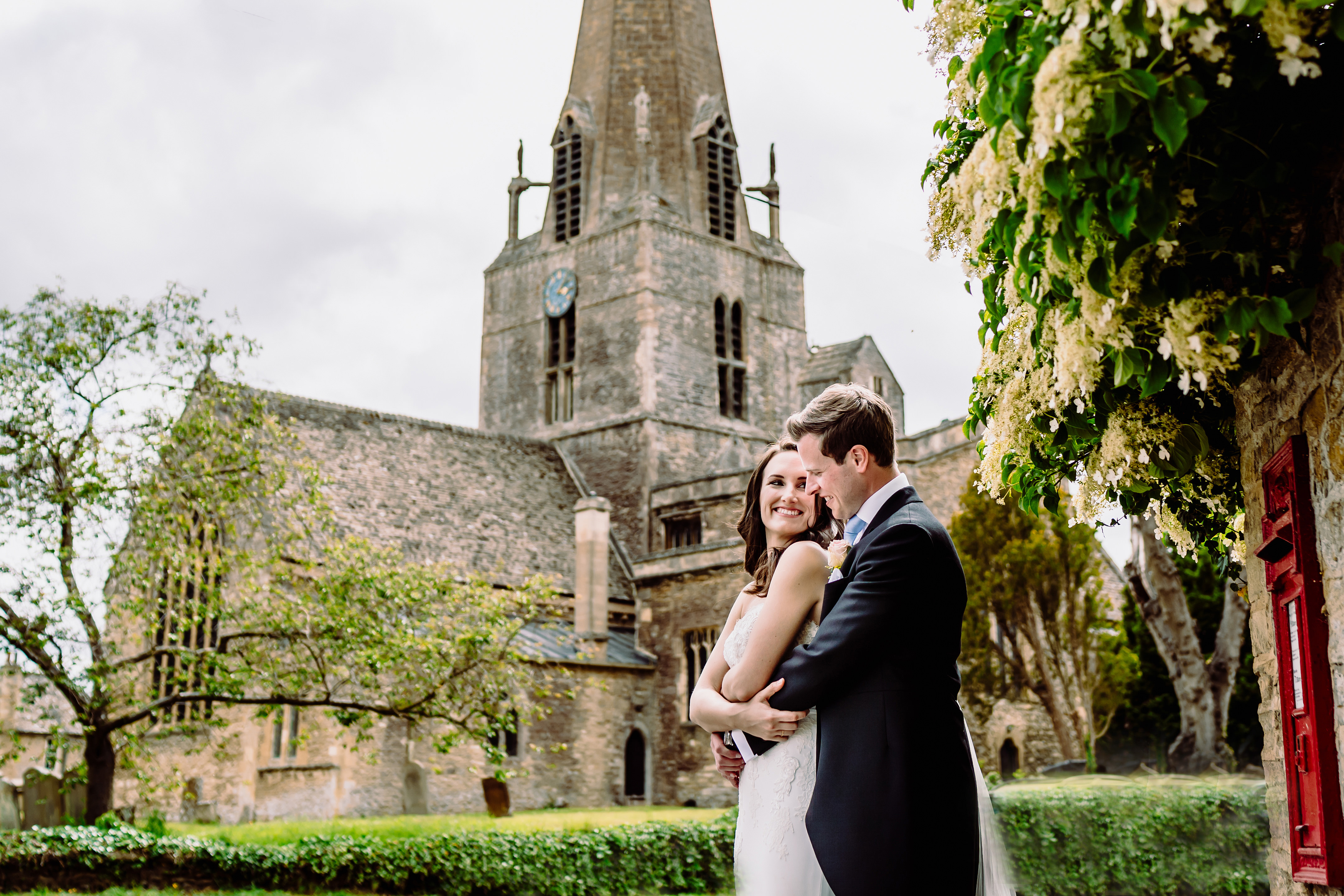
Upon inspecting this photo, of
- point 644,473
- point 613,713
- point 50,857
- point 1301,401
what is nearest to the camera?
point 1301,401

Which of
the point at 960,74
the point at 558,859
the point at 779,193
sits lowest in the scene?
the point at 558,859

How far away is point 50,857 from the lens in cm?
1233

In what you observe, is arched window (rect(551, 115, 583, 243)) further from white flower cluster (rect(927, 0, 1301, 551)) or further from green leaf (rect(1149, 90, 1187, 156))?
green leaf (rect(1149, 90, 1187, 156))

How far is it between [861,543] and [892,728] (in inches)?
20.6

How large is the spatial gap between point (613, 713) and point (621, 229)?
46.2 feet

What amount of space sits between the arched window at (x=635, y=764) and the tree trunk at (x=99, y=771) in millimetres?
14318

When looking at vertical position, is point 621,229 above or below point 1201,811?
above

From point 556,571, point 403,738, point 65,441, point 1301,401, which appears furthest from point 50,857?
point 556,571

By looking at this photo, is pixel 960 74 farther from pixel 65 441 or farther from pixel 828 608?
pixel 65 441

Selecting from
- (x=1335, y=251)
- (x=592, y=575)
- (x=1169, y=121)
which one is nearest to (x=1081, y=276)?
(x=1169, y=121)

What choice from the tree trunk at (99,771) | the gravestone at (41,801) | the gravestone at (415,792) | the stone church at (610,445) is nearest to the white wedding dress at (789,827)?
the tree trunk at (99,771)

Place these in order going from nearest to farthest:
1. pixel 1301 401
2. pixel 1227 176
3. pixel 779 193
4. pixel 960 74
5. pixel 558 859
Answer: pixel 1227 176
pixel 960 74
pixel 1301 401
pixel 558 859
pixel 779 193

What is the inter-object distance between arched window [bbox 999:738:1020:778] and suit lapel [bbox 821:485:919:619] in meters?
24.8

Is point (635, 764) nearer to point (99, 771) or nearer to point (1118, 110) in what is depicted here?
point (99, 771)
